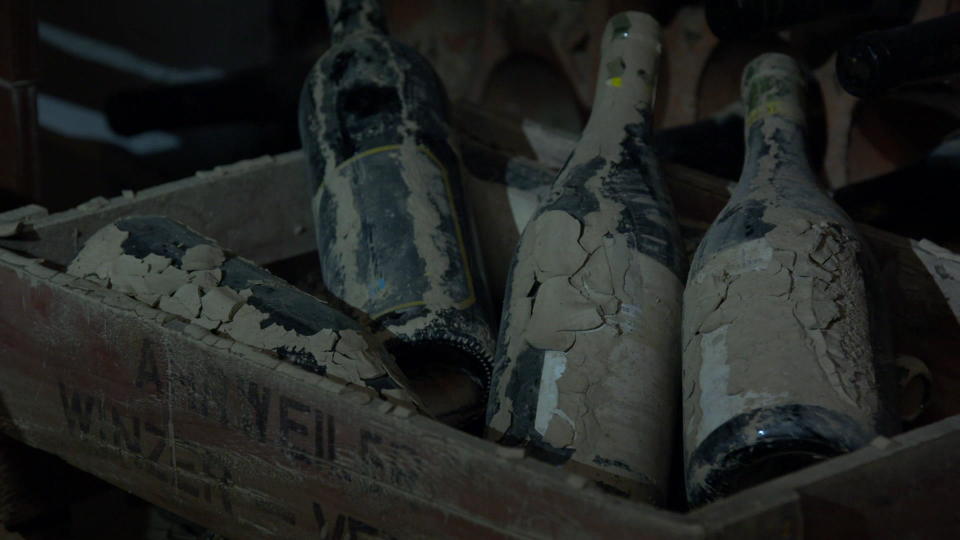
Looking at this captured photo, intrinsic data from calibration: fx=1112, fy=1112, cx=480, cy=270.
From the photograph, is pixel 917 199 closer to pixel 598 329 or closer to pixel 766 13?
pixel 766 13

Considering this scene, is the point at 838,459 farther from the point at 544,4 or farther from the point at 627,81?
the point at 544,4

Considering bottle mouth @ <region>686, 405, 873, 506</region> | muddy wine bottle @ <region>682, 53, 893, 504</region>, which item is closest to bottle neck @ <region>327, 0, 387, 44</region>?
muddy wine bottle @ <region>682, 53, 893, 504</region>

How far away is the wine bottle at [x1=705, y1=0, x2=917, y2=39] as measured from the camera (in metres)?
1.19

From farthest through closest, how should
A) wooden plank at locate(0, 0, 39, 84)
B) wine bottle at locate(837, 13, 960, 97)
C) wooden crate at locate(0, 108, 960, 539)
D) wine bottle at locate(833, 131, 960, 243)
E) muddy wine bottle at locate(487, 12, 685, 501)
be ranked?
wooden plank at locate(0, 0, 39, 84) < wine bottle at locate(833, 131, 960, 243) < wine bottle at locate(837, 13, 960, 97) < muddy wine bottle at locate(487, 12, 685, 501) < wooden crate at locate(0, 108, 960, 539)

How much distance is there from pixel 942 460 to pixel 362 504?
386 mm

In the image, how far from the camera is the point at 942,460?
0.72 meters

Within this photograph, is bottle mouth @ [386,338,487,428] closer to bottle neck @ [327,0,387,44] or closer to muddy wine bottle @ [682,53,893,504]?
muddy wine bottle @ [682,53,893,504]

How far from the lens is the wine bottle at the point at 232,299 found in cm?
84

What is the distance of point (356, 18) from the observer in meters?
1.19

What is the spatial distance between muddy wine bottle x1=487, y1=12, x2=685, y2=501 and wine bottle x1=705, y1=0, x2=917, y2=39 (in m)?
0.26

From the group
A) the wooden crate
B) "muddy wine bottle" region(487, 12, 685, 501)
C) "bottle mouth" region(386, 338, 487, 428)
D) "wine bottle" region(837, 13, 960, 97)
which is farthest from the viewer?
"wine bottle" region(837, 13, 960, 97)

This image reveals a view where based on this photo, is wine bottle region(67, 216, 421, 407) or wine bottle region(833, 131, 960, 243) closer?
wine bottle region(67, 216, 421, 407)

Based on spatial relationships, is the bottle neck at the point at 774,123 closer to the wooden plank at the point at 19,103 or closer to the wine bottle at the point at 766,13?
the wine bottle at the point at 766,13

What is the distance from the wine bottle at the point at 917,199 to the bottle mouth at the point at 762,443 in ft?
1.57
